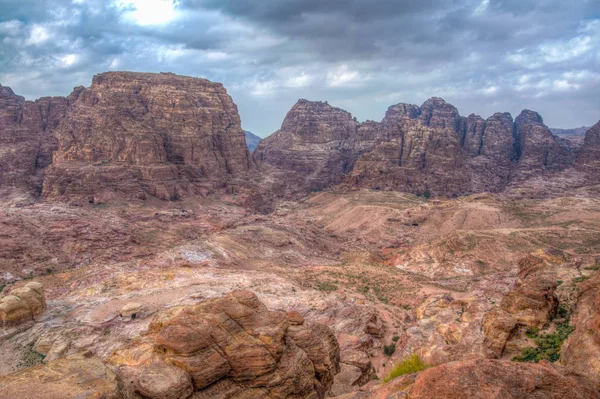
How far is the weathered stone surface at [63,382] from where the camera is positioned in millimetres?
8594

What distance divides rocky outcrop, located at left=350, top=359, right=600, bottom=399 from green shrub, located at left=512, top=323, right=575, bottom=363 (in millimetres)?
8152

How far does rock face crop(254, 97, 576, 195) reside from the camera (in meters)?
97.8

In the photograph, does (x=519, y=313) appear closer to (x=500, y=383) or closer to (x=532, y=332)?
(x=532, y=332)

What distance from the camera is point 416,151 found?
99688mm

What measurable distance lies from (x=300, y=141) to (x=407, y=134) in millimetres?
36887

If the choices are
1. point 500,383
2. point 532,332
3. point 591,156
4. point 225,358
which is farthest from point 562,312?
point 591,156

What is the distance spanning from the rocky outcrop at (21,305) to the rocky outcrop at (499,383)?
74.5 feet

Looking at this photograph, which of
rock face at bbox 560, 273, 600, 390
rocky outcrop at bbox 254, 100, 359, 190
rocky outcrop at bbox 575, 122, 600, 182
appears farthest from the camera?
rocky outcrop at bbox 254, 100, 359, 190

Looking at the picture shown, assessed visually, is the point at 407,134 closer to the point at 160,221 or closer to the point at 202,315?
the point at 160,221

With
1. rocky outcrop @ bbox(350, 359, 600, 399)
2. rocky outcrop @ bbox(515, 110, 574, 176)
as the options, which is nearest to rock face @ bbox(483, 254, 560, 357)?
rocky outcrop @ bbox(350, 359, 600, 399)

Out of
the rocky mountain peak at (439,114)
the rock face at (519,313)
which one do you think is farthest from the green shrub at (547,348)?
the rocky mountain peak at (439,114)

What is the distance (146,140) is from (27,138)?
29.0 m

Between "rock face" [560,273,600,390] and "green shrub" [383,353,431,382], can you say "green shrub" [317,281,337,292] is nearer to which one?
"green shrub" [383,353,431,382]

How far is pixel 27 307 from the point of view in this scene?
71.9 ft
